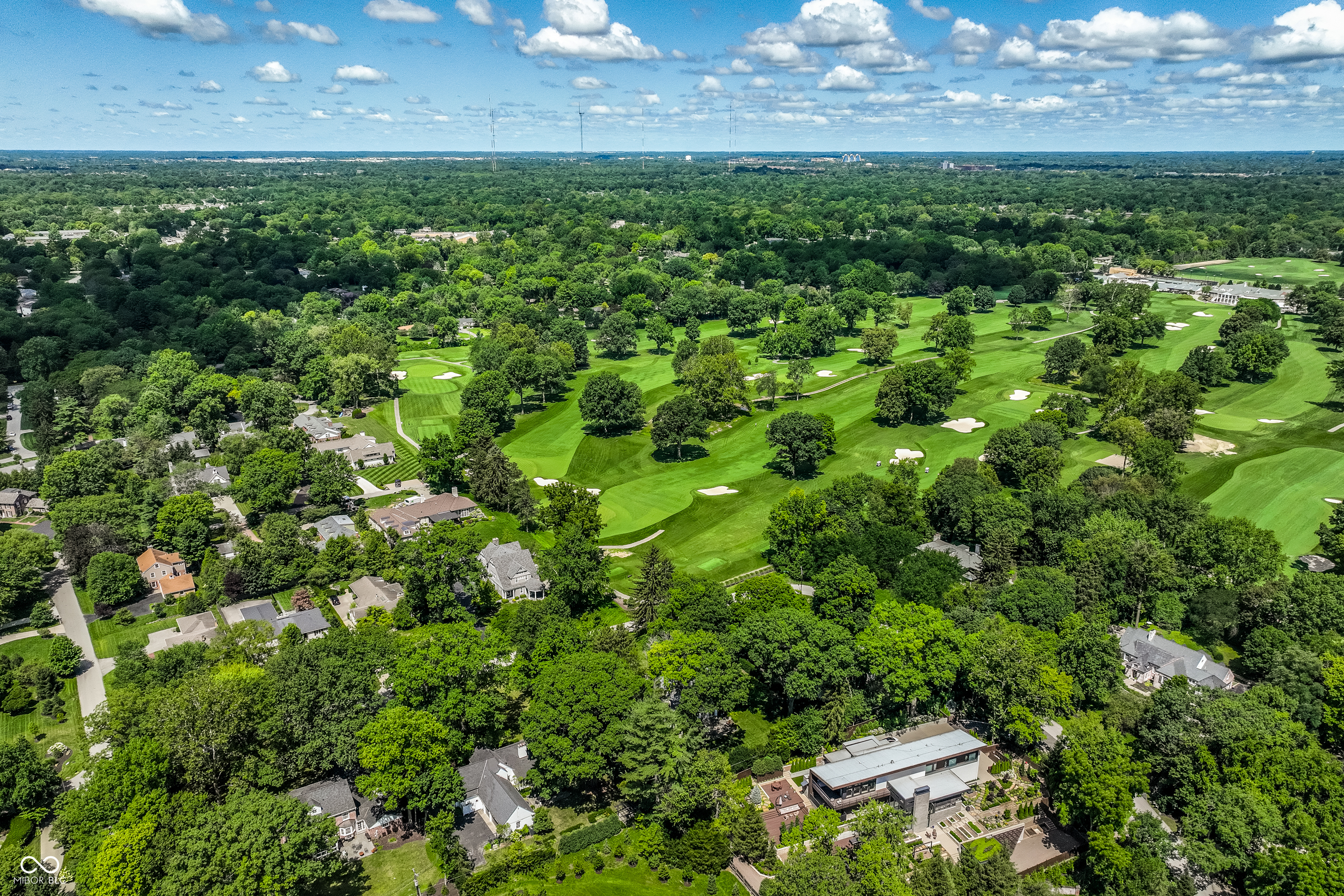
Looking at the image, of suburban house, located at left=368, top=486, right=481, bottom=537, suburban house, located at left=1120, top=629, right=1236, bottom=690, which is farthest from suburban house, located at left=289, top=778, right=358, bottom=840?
suburban house, located at left=1120, top=629, right=1236, bottom=690

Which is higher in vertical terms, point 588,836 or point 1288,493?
point 1288,493

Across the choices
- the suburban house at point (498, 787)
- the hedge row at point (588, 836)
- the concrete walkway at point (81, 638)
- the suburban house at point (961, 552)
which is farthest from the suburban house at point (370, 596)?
the suburban house at point (961, 552)

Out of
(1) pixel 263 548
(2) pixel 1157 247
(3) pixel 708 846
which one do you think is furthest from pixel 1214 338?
(1) pixel 263 548

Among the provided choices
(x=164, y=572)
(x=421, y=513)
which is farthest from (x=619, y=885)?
(x=164, y=572)

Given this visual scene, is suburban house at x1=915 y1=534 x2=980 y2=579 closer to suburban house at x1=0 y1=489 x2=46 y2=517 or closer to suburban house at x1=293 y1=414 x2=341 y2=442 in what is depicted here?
suburban house at x1=293 y1=414 x2=341 y2=442

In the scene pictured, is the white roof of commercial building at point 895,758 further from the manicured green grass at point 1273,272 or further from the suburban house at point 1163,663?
the manicured green grass at point 1273,272

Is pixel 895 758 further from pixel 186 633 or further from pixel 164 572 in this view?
pixel 164 572
